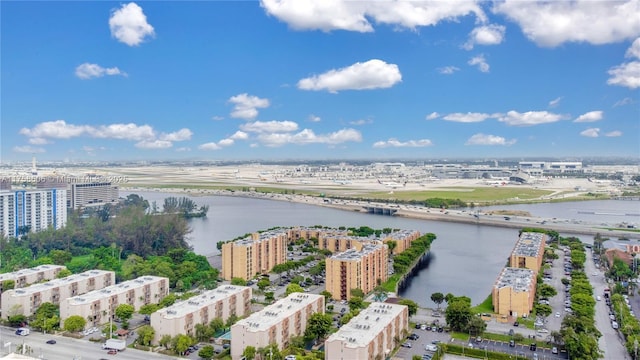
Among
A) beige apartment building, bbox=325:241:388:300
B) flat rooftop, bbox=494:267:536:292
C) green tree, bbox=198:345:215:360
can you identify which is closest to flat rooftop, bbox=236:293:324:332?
green tree, bbox=198:345:215:360

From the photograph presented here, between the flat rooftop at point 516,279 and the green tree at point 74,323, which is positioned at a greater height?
the flat rooftop at point 516,279

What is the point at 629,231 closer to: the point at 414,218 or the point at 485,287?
the point at 414,218

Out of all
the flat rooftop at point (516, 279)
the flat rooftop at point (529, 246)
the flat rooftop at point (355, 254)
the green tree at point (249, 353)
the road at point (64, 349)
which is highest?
the flat rooftop at point (355, 254)

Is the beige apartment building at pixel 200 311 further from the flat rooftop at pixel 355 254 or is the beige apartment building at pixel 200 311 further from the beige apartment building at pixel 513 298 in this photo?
the beige apartment building at pixel 513 298

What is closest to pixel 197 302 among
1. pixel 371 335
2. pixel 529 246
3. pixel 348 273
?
pixel 371 335

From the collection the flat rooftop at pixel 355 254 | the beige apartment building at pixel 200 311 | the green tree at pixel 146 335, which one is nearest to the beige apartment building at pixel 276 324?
the beige apartment building at pixel 200 311

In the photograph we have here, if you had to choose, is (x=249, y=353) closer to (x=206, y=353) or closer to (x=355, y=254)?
(x=206, y=353)
